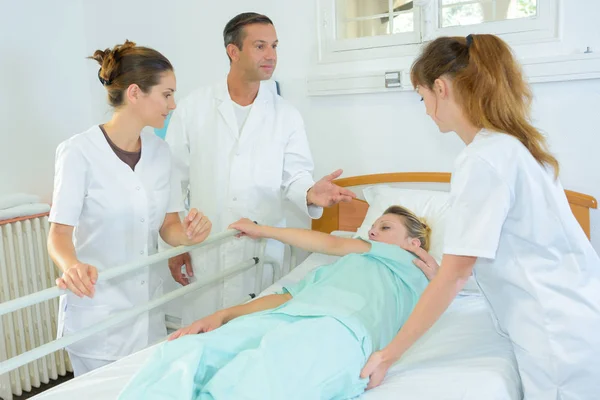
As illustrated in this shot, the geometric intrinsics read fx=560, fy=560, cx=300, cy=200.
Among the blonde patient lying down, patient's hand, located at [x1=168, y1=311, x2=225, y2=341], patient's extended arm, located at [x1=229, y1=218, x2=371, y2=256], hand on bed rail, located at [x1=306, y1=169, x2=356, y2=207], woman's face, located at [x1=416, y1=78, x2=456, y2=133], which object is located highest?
woman's face, located at [x1=416, y1=78, x2=456, y2=133]

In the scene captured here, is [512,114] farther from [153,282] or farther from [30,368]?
[30,368]

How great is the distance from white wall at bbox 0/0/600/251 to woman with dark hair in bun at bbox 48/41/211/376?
1037 millimetres

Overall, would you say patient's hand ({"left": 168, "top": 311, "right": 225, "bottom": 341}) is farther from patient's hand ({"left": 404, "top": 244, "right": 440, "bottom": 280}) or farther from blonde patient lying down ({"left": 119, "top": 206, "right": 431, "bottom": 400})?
patient's hand ({"left": 404, "top": 244, "right": 440, "bottom": 280})

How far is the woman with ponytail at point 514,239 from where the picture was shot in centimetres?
127

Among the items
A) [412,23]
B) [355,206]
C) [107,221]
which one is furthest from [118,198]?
[412,23]

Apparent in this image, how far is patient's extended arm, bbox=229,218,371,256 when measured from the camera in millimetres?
1964

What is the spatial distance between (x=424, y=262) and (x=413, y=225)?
194 millimetres

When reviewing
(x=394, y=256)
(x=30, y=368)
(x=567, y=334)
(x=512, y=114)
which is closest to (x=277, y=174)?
(x=394, y=256)

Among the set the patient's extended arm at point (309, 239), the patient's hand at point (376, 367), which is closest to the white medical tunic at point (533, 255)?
the patient's hand at point (376, 367)

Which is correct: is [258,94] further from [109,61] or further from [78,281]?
[78,281]

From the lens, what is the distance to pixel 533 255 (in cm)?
133

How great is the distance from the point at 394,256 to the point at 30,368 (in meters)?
2.00

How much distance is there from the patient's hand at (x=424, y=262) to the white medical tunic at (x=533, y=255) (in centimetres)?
51

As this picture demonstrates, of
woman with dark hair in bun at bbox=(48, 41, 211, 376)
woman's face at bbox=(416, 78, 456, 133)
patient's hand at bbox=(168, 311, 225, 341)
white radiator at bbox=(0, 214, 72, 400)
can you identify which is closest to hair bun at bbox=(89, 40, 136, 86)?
woman with dark hair in bun at bbox=(48, 41, 211, 376)
